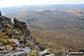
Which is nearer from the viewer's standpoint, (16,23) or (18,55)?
(18,55)

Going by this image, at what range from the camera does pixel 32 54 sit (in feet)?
74.5

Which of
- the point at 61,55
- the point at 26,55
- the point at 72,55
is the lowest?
the point at 72,55

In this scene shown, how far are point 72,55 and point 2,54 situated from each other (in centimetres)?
1641

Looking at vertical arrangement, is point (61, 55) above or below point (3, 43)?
below

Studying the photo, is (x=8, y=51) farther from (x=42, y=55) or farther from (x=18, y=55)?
(x=42, y=55)

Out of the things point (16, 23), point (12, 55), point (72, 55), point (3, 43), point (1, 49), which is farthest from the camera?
point (16, 23)

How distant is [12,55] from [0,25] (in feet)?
65.9

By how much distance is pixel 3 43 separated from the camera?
28.0 meters

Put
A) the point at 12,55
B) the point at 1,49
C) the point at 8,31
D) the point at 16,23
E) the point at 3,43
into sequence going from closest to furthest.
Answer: the point at 12,55
the point at 1,49
the point at 3,43
the point at 8,31
the point at 16,23

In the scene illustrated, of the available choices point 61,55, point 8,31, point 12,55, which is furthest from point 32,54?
point 8,31

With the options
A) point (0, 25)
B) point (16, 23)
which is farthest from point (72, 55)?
point (16, 23)

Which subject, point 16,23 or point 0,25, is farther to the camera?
point 16,23

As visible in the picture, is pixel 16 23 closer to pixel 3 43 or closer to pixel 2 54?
pixel 3 43

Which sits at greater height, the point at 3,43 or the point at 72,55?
the point at 3,43
